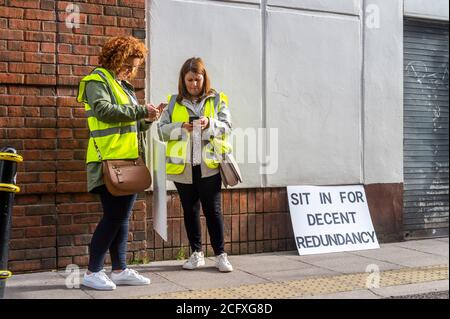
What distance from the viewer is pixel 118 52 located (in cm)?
475

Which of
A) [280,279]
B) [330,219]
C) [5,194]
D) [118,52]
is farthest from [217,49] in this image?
[5,194]

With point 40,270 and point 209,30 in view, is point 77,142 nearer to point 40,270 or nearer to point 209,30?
point 40,270

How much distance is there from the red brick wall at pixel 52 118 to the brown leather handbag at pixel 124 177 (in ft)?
3.01

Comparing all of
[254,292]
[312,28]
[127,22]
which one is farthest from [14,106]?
[312,28]

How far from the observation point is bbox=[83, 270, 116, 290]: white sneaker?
4734mm

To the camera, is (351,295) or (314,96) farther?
(314,96)

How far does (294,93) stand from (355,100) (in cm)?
85

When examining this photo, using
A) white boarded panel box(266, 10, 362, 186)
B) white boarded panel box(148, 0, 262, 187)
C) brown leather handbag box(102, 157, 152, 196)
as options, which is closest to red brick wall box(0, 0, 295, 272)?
white boarded panel box(148, 0, 262, 187)

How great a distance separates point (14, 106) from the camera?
5172 millimetres

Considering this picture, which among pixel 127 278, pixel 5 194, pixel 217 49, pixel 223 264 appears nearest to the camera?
pixel 5 194

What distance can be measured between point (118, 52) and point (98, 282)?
5.87 ft

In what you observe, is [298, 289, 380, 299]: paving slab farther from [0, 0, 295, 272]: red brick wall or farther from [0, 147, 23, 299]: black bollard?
[0, 147, 23, 299]: black bollard

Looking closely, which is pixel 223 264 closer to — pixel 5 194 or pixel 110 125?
pixel 110 125

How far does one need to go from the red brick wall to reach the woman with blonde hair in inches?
20.9
